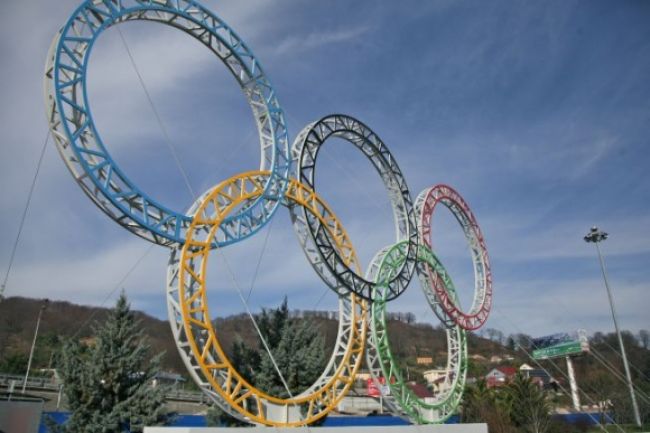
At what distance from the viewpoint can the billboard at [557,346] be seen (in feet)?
189

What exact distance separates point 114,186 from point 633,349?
8051cm

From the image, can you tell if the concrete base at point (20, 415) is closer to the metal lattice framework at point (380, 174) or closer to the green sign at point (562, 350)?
the metal lattice framework at point (380, 174)

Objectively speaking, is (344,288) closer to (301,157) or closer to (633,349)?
(301,157)

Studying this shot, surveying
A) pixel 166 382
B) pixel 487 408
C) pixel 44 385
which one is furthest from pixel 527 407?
pixel 44 385

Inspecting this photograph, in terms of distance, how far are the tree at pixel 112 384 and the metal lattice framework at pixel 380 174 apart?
6853 mm

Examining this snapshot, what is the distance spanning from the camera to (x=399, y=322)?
407ft

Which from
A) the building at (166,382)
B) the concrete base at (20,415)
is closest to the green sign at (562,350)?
the building at (166,382)

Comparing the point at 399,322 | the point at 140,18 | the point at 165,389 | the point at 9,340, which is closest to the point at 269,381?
the point at 165,389

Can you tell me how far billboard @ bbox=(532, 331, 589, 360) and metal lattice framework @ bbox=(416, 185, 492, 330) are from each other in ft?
107

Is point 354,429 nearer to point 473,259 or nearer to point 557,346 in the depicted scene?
point 473,259

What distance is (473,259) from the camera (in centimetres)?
2800

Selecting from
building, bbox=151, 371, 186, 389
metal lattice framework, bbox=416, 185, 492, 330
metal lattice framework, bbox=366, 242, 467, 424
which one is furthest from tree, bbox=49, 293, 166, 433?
metal lattice framework, bbox=416, 185, 492, 330

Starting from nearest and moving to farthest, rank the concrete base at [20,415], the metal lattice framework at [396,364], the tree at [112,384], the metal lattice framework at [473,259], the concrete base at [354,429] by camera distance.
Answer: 1. the concrete base at [20,415]
2. the concrete base at [354,429]
3. the tree at [112,384]
4. the metal lattice framework at [396,364]
5. the metal lattice framework at [473,259]

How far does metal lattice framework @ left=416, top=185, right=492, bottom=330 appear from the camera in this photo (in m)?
23.2
